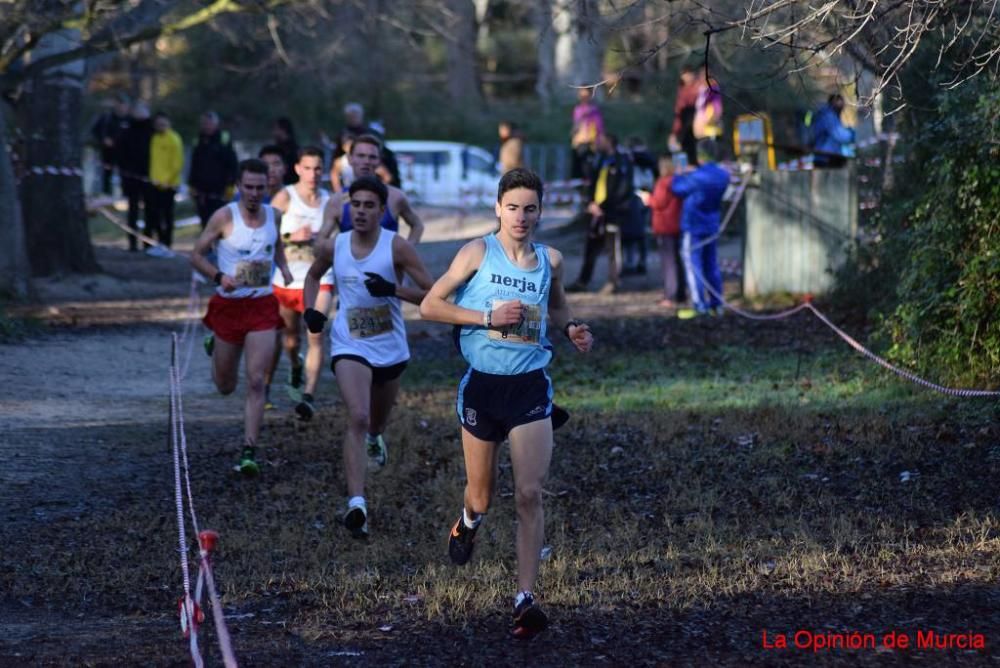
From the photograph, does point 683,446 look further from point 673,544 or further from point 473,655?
point 473,655

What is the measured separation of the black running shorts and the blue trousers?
1018cm

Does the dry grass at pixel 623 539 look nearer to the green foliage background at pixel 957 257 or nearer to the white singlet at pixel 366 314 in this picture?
the green foliage background at pixel 957 257

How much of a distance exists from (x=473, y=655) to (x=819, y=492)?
11.3 ft

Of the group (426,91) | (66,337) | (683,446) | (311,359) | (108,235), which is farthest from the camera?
(426,91)

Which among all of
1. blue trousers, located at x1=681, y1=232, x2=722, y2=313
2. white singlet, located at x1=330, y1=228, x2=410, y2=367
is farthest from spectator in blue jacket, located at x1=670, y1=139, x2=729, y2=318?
white singlet, located at x1=330, y1=228, x2=410, y2=367

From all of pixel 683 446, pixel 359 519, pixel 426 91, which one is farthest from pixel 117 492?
pixel 426 91

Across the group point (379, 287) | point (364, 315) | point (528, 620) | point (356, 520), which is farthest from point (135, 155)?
point (528, 620)

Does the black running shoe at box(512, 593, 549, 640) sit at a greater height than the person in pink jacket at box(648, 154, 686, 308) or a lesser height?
lesser

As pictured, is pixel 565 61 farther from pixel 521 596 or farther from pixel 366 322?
pixel 521 596

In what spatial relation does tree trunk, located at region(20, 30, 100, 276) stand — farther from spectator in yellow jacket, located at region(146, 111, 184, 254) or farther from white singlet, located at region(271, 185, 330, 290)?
white singlet, located at region(271, 185, 330, 290)

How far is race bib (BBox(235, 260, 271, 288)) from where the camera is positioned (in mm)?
9797

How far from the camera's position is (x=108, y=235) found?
30.7 m

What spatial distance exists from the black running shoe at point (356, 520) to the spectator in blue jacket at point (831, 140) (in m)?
10.8

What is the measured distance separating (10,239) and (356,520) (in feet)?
33.5
